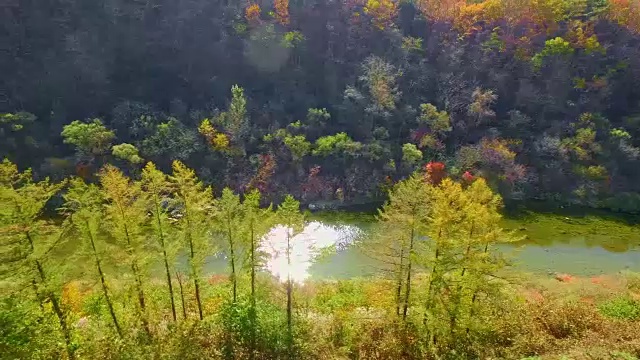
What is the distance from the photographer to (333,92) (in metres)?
55.5

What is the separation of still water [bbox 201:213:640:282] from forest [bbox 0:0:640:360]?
1.72 metres

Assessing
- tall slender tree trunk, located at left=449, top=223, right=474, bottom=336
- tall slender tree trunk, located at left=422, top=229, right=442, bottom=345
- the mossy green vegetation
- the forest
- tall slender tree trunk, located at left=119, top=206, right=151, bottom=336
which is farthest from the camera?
the forest

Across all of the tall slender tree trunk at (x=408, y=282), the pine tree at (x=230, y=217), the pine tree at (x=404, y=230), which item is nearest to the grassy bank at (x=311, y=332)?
the tall slender tree trunk at (x=408, y=282)

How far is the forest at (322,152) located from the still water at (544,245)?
1.72 m

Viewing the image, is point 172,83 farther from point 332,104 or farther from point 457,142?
point 457,142

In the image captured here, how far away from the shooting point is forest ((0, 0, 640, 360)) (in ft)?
68.1

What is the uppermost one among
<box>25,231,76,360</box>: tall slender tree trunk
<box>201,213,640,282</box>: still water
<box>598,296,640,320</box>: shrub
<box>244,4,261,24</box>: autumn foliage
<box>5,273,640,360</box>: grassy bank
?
<box>244,4,261,24</box>: autumn foliage

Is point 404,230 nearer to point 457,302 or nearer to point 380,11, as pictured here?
point 457,302

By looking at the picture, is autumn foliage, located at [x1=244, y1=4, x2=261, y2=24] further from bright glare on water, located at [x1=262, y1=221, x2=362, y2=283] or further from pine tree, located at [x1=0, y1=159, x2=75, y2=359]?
pine tree, located at [x1=0, y1=159, x2=75, y2=359]

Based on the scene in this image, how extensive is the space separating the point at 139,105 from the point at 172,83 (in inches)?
229

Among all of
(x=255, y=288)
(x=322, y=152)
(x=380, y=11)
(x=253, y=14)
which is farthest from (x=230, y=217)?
(x=380, y=11)

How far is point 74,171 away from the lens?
148 feet

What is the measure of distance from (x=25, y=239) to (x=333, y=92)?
4201 centimetres

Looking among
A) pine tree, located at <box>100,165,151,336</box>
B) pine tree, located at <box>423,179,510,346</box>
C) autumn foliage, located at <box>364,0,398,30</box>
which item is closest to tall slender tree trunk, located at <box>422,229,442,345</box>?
pine tree, located at <box>423,179,510,346</box>
